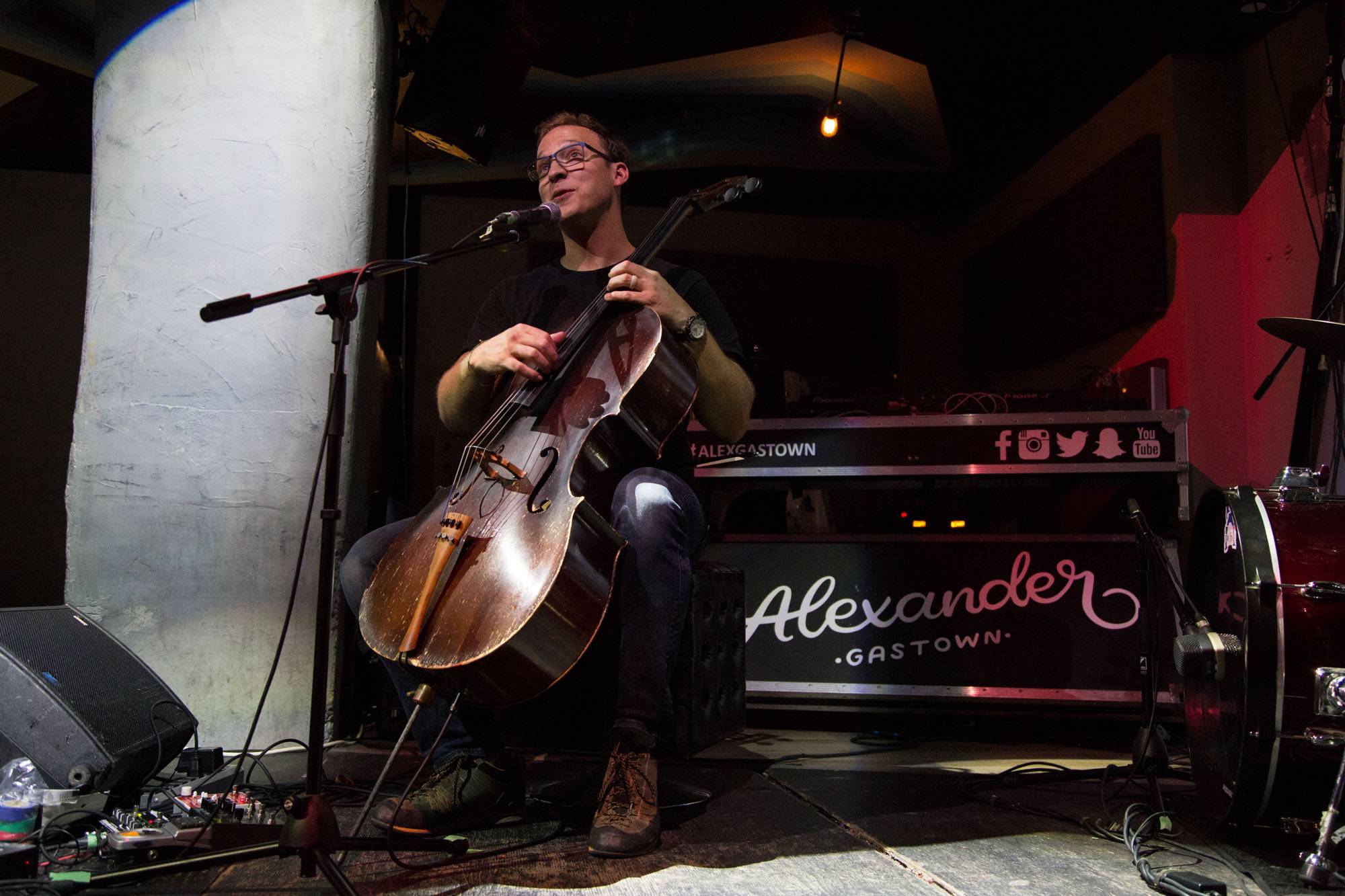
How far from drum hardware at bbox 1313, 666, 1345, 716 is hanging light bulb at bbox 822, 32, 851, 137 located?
144 inches

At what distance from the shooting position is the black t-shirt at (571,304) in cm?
A: 211

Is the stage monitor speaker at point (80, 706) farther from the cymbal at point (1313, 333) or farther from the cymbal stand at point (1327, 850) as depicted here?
the cymbal at point (1313, 333)

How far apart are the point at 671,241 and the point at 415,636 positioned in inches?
187

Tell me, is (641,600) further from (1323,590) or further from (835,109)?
(835,109)

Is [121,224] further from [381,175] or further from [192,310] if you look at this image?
[381,175]

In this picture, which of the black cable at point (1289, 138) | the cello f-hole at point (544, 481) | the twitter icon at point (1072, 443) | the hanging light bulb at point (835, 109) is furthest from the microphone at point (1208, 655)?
the hanging light bulb at point (835, 109)

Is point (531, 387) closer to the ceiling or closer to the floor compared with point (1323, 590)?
closer to the ceiling

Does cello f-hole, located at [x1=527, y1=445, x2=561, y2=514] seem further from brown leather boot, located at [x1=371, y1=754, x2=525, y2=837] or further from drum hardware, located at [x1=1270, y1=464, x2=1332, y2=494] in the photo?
drum hardware, located at [x1=1270, y1=464, x2=1332, y2=494]

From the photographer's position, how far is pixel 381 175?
2.79 meters

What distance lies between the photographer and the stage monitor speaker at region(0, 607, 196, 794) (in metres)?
1.69

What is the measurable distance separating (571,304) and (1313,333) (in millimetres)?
1447

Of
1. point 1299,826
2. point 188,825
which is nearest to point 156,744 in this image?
point 188,825

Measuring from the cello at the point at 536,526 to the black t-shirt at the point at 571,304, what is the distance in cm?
23

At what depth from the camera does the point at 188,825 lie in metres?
1.63
